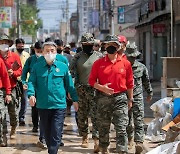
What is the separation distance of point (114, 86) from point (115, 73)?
19 cm

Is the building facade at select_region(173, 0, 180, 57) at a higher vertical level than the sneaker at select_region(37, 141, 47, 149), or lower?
higher

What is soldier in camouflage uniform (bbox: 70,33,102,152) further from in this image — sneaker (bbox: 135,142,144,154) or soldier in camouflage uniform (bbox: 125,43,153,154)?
sneaker (bbox: 135,142,144,154)

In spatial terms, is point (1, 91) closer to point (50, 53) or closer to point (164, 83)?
point (50, 53)

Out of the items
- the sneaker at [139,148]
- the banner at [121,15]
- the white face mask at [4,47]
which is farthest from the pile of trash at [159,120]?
the banner at [121,15]

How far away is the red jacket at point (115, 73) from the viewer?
679 cm

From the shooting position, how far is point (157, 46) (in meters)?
26.9

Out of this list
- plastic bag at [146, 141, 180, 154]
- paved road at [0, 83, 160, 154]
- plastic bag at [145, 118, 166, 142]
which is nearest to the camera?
plastic bag at [146, 141, 180, 154]

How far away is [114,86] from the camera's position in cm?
681

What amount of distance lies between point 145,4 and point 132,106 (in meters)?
21.4

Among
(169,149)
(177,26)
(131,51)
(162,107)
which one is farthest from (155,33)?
(169,149)

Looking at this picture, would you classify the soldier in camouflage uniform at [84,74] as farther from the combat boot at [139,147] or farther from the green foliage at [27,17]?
the green foliage at [27,17]

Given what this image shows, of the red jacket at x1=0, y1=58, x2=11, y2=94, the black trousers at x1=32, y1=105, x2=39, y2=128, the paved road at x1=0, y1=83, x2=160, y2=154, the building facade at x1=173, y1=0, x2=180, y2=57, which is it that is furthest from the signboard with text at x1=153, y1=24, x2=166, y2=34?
the red jacket at x1=0, y1=58, x2=11, y2=94

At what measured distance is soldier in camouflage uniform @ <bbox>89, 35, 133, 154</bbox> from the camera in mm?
6797

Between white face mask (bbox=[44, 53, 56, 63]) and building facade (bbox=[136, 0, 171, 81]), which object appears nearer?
white face mask (bbox=[44, 53, 56, 63])
